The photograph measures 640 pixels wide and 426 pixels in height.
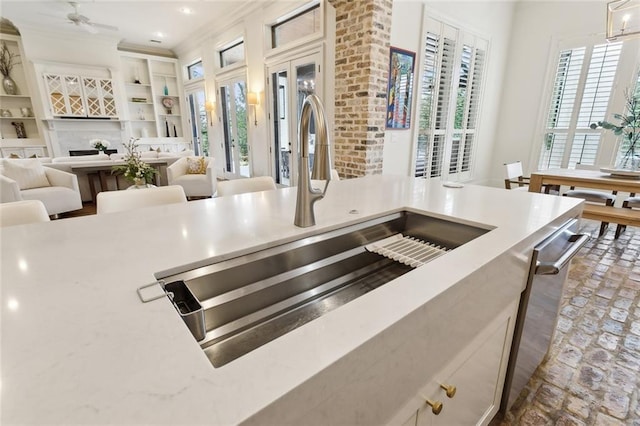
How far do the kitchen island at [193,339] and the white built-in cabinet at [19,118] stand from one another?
7574 millimetres

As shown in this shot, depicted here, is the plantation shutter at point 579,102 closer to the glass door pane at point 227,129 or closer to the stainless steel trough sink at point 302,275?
the stainless steel trough sink at point 302,275

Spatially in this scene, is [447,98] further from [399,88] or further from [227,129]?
[227,129]

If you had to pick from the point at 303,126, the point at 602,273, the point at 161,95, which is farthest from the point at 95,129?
the point at 602,273

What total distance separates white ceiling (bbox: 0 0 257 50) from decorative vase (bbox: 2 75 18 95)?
41.8 inches

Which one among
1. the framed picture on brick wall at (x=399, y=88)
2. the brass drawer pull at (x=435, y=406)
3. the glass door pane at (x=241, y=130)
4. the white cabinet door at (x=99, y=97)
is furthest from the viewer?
the white cabinet door at (x=99, y=97)

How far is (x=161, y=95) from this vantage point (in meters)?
7.90

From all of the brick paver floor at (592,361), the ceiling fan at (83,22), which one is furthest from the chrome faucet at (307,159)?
the ceiling fan at (83,22)

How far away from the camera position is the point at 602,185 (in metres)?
2.95

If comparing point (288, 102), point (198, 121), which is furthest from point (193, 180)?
point (198, 121)

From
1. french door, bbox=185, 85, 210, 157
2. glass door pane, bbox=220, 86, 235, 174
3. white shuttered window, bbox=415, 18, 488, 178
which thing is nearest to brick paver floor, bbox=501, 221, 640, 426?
white shuttered window, bbox=415, 18, 488, 178

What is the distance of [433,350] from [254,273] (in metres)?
0.53

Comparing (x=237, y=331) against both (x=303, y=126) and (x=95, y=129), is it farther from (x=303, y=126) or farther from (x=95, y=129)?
(x=95, y=129)

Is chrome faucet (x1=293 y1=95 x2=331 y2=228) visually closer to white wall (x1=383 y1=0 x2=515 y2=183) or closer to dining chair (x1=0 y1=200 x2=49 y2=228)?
dining chair (x1=0 y1=200 x2=49 y2=228)

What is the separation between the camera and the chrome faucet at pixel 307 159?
896mm
